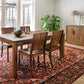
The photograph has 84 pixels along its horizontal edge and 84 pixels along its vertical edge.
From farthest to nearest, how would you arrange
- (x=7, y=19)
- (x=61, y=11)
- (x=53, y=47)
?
(x=61, y=11) < (x=7, y=19) < (x=53, y=47)

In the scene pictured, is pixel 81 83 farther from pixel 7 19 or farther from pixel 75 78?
pixel 7 19

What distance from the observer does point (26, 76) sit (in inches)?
102

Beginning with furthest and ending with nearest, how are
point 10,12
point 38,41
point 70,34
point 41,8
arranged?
1. point 41,8
2. point 70,34
3. point 10,12
4. point 38,41

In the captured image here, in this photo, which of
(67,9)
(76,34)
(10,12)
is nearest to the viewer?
(10,12)

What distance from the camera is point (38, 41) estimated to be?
2.64m

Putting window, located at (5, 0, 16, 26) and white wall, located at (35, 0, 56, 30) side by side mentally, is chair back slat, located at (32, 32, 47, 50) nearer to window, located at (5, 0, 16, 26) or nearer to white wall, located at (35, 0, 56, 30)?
window, located at (5, 0, 16, 26)

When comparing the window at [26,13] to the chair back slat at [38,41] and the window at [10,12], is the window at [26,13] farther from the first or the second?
Answer: the chair back slat at [38,41]

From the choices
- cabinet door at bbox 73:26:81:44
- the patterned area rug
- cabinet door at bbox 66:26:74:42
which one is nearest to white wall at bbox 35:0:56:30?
cabinet door at bbox 66:26:74:42

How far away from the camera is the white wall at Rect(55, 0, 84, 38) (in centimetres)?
577

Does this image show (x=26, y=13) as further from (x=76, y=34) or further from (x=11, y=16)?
(x=76, y=34)

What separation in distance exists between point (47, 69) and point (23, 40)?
93cm

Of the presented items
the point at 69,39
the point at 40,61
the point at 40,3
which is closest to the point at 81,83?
Result: the point at 40,61

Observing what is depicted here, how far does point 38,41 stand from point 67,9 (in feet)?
13.6

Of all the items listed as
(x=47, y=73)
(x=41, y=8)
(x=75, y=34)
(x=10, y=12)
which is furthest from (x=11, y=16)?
(x=47, y=73)
